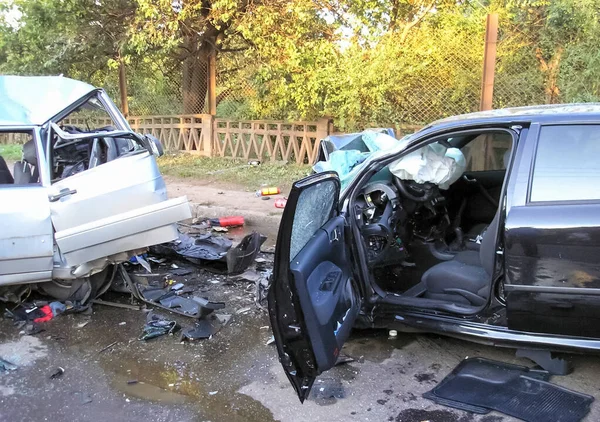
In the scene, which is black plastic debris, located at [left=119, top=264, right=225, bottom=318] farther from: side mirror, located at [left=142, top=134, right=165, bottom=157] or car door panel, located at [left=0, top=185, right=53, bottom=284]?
side mirror, located at [left=142, top=134, right=165, bottom=157]

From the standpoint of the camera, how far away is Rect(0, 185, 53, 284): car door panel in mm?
4223

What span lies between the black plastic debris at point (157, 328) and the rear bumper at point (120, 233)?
642 millimetres

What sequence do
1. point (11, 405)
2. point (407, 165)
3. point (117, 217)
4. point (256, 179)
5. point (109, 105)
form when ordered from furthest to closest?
1. point (256, 179)
2. point (109, 105)
3. point (117, 217)
4. point (407, 165)
5. point (11, 405)

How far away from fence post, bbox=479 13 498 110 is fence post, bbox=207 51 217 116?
6.45 m

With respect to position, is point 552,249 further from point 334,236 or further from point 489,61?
point 489,61

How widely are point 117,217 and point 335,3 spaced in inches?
265

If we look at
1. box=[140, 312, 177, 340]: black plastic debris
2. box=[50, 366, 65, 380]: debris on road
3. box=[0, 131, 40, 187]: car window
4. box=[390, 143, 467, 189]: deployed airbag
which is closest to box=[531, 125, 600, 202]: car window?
box=[390, 143, 467, 189]: deployed airbag

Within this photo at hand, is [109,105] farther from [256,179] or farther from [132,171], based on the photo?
[256,179]

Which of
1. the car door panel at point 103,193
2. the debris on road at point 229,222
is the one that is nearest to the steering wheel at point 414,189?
the car door panel at point 103,193

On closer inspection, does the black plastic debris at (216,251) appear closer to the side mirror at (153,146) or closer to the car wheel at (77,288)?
the car wheel at (77,288)

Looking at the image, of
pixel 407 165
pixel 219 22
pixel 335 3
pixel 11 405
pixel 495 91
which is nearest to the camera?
pixel 11 405

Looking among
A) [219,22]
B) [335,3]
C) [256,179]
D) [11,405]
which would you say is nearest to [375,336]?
[11,405]

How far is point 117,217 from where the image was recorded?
4.36 metres

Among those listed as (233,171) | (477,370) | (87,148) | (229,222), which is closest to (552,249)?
(477,370)
